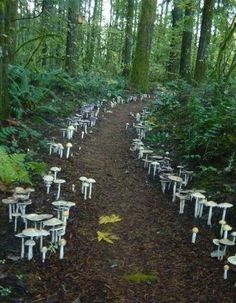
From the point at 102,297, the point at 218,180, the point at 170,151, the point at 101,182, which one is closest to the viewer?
the point at 102,297

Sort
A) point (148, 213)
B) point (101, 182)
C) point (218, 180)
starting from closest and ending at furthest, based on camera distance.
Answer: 1. point (148, 213)
2. point (218, 180)
3. point (101, 182)

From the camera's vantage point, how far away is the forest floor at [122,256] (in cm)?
449

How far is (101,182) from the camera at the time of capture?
8039mm

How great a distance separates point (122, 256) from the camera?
5.36 meters

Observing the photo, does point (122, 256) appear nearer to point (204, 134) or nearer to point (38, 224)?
point (38, 224)

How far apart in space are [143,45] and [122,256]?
17540 millimetres

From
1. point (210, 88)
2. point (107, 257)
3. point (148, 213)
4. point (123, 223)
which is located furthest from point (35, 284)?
point (210, 88)

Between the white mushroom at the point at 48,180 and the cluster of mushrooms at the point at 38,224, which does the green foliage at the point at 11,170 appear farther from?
the white mushroom at the point at 48,180

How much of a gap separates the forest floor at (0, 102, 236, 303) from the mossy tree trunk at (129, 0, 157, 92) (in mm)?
14086

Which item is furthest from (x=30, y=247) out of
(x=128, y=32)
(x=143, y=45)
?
(x=128, y=32)

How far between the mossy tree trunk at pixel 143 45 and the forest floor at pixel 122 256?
14086mm

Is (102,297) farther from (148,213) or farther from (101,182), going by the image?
(101,182)

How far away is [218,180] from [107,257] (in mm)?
3120

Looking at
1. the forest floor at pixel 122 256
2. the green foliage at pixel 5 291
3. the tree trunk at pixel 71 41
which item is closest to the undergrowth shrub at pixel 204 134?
the forest floor at pixel 122 256
